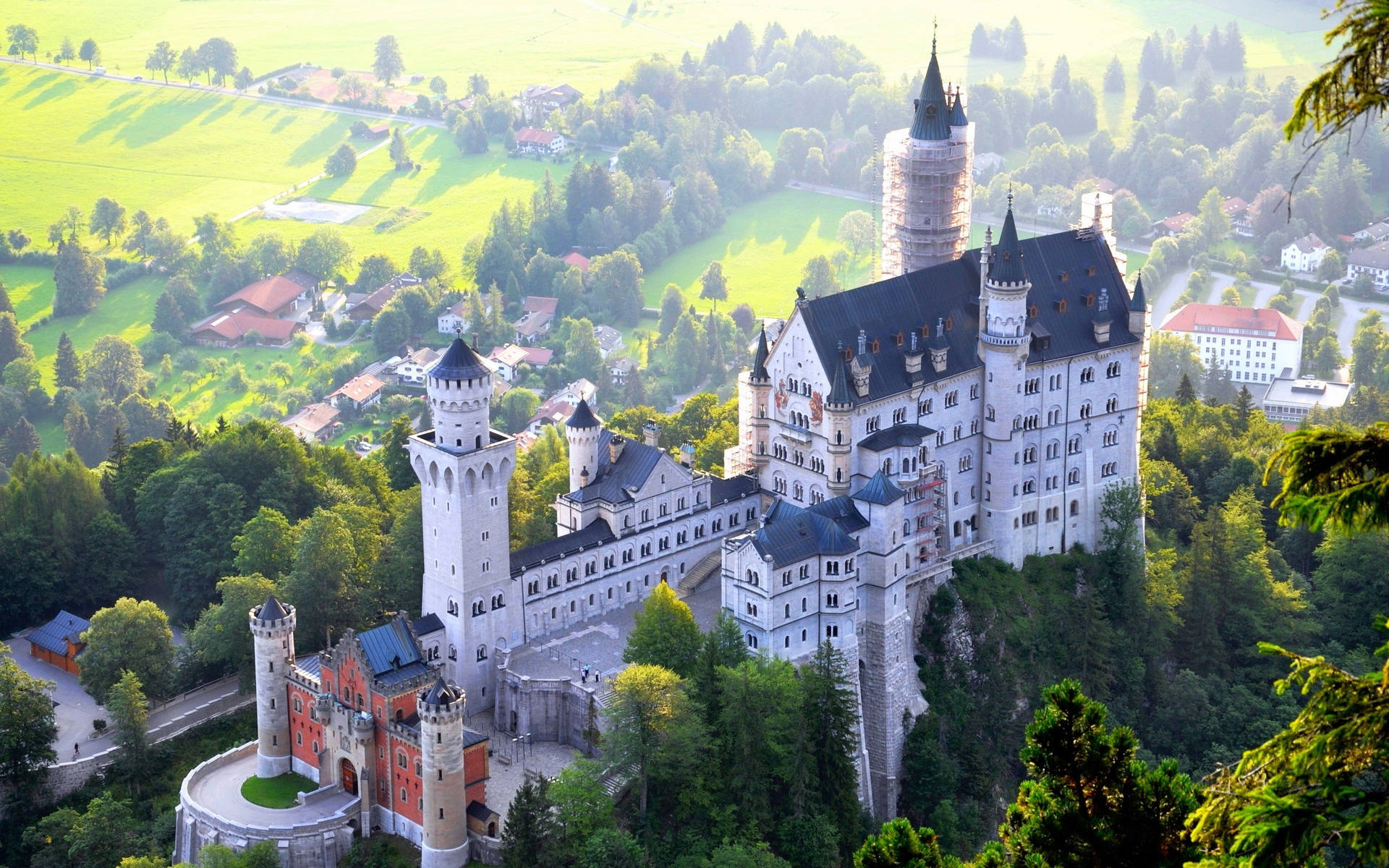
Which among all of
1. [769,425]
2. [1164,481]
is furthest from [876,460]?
[1164,481]

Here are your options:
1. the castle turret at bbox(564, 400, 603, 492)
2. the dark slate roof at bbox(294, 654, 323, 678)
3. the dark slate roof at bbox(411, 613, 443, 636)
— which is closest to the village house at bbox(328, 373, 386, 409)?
the castle turret at bbox(564, 400, 603, 492)

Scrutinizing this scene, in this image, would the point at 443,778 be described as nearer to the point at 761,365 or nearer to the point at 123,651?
the point at 123,651

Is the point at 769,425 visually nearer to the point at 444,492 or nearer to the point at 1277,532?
the point at 444,492

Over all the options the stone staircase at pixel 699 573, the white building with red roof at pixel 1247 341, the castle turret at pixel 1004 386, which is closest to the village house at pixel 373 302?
the white building with red roof at pixel 1247 341

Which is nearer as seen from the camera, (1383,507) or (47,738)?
(1383,507)

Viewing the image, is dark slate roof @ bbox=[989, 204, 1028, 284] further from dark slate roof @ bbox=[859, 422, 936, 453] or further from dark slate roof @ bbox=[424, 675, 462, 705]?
dark slate roof @ bbox=[424, 675, 462, 705]

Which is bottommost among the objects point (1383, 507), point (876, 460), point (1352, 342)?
point (1352, 342)

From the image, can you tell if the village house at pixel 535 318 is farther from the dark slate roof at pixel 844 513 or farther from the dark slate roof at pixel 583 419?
the dark slate roof at pixel 844 513

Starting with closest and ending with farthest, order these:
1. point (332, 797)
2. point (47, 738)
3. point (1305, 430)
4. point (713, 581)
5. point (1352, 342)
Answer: point (1305, 430) < point (332, 797) < point (47, 738) < point (713, 581) < point (1352, 342)
